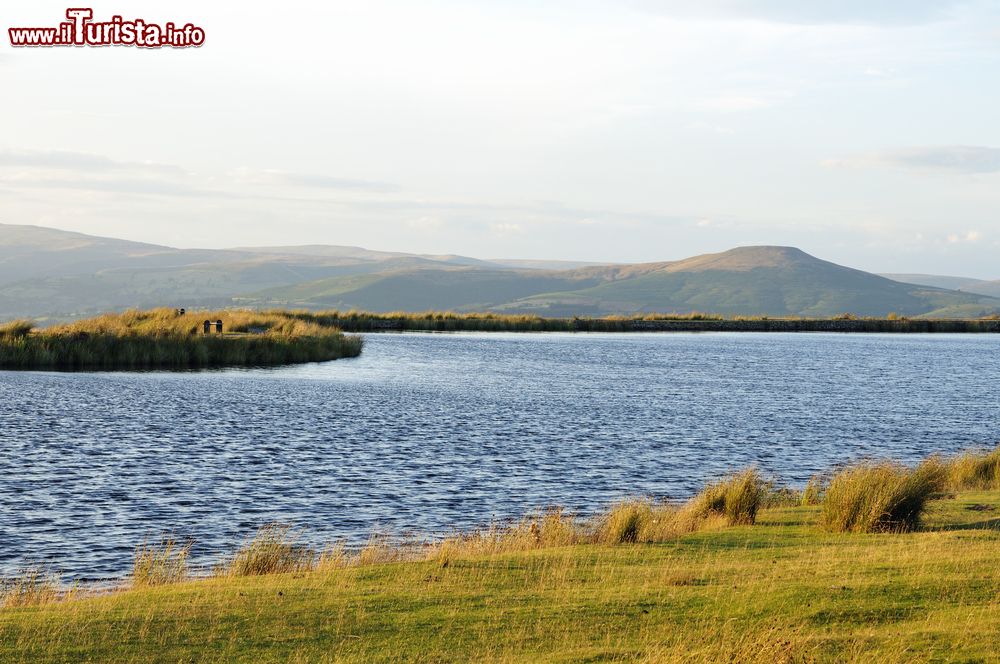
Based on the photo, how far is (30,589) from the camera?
48.5 feet

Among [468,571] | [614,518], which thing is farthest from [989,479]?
[468,571]

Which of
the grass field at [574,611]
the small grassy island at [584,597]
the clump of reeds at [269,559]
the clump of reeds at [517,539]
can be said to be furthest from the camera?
the clump of reeds at [517,539]

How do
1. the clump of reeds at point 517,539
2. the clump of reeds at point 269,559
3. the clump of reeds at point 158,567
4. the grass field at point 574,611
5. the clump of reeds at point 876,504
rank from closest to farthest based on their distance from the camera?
the grass field at point 574,611
the clump of reeds at point 158,567
the clump of reeds at point 269,559
the clump of reeds at point 517,539
the clump of reeds at point 876,504

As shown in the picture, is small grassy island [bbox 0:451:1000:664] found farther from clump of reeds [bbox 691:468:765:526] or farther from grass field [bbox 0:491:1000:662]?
clump of reeds [bbox 691:468:765:526]

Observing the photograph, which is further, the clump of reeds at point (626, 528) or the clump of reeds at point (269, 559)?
the clump of reeds at point (626, 528)

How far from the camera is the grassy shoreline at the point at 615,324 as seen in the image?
123 meters

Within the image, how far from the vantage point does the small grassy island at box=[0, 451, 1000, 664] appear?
36.9ft

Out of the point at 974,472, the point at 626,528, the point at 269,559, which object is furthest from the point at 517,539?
the point at 974,472

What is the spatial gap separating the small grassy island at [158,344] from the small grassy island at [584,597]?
44.6 m

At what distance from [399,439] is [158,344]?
33086mm

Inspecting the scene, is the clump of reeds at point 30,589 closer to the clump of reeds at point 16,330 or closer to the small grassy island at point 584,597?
the small grassy island at point 584,597

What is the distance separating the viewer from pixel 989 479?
26.7m

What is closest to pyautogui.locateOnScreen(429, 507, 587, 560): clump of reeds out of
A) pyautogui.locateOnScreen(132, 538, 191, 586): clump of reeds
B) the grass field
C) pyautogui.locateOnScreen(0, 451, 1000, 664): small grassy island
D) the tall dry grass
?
pyautogui.locateOnScreen(0, 451, 1000, 664): small grassy island

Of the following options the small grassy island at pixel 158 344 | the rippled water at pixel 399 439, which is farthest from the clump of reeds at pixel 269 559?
the small grassy island at pixel 158 344
